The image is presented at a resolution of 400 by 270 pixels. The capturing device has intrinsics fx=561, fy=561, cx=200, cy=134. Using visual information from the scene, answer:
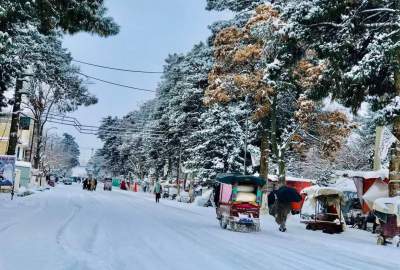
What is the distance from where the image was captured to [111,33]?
1861 cm

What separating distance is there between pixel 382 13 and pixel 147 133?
62805 millimetres

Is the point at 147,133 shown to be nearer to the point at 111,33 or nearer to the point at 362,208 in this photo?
the point at 362,208

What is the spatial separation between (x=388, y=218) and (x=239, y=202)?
16.6ft

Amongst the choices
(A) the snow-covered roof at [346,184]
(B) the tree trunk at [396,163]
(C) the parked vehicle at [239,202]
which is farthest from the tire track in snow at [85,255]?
(A) the snow-covered roof at [346,184]

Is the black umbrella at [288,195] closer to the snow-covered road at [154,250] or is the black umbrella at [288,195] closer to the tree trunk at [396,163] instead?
the tree trunk at [396,163]

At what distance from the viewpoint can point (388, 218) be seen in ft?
59.4

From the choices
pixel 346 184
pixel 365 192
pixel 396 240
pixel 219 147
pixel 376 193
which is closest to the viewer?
pixel 396 240

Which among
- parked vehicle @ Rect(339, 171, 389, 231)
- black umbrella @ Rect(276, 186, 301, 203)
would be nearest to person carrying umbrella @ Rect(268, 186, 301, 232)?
black umbrella @ Rect(276, 186, 301, 203)

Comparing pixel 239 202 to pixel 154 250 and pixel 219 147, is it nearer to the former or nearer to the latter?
pixel 154 250

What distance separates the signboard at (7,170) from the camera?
29.0m

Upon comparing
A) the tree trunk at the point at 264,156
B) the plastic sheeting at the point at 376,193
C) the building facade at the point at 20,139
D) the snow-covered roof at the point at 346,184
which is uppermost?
the building facade at the point at 20,139

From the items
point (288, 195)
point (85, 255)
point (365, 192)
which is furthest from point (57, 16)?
point (365, 192)

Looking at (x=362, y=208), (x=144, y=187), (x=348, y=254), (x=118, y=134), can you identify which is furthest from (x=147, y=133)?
(x=348, y=254)

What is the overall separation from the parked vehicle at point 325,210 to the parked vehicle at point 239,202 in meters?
3.93
